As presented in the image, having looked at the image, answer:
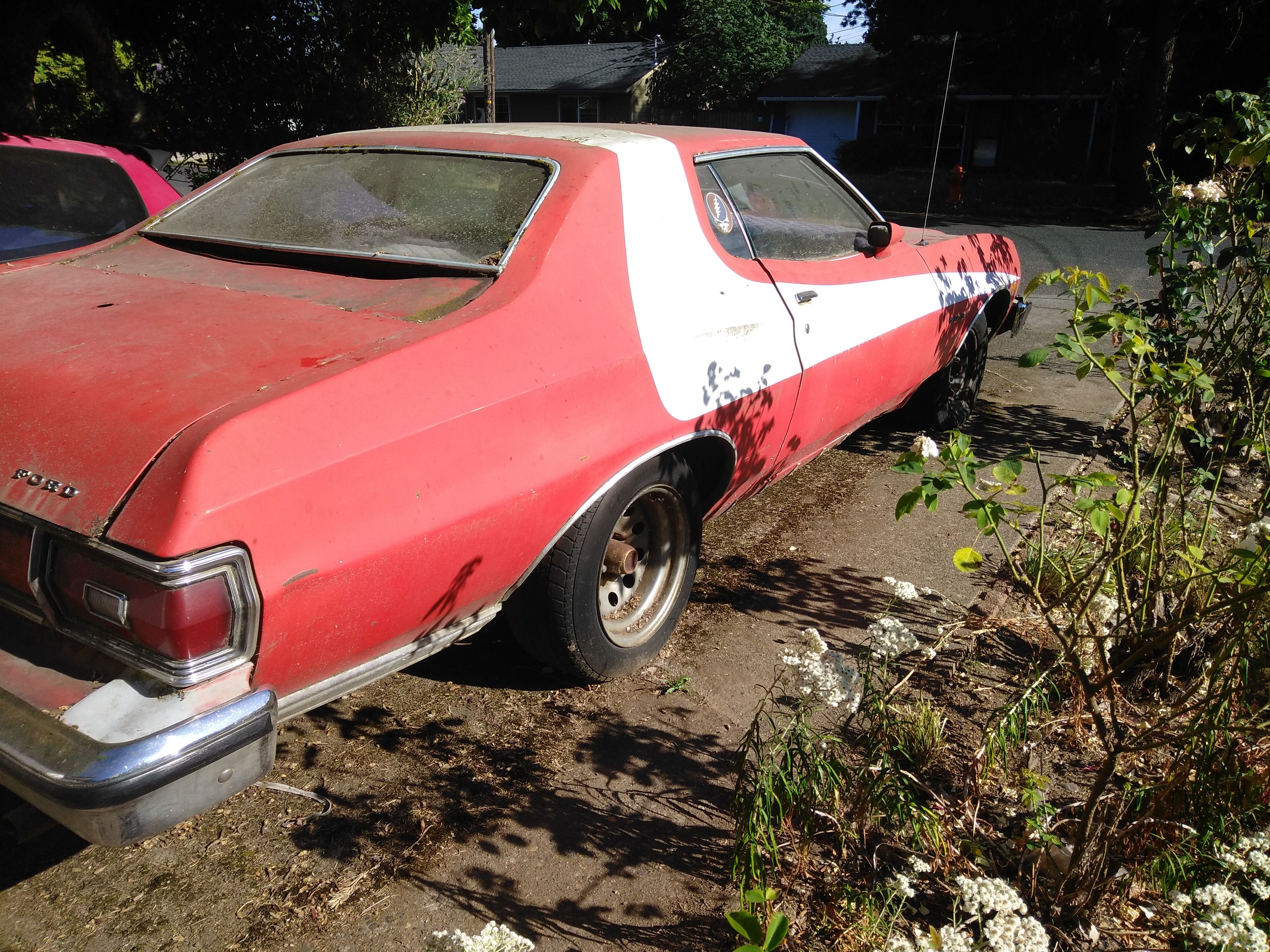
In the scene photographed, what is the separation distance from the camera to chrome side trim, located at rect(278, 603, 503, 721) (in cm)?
206

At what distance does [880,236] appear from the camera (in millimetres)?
4043

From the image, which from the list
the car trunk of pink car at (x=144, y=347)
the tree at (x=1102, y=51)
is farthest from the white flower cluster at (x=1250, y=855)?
the tree at (x=1102, y=51)

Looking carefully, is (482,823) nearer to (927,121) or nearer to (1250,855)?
(1250,855)

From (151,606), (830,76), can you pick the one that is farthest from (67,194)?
(830,76)

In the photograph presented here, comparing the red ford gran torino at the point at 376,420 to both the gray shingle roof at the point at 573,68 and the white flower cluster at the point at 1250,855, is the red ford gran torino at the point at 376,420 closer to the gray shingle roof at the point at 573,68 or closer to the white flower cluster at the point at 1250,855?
the white flower cluster at the point at 1250,855

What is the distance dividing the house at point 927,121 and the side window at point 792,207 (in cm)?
2327

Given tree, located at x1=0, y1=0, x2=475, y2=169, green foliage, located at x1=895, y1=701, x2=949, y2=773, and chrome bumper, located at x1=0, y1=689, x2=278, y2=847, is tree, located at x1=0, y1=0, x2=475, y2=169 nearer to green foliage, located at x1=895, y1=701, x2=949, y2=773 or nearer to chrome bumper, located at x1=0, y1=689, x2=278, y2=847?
chrome bumper, located at x1=0, y1=689, x2=278, y2=847

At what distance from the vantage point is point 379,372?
6.93ft

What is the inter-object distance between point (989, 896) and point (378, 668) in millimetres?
1371

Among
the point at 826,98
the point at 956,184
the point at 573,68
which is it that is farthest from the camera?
the point at 573,68

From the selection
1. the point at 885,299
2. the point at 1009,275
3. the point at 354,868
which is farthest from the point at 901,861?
the point at 1009,275

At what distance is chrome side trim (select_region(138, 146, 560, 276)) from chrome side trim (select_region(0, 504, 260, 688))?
1.15 metres

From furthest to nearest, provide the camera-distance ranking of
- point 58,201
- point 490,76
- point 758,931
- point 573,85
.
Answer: point 573,85 → point 490,76 → point 58,201 → point 758,931

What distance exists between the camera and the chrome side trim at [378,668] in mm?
2064
